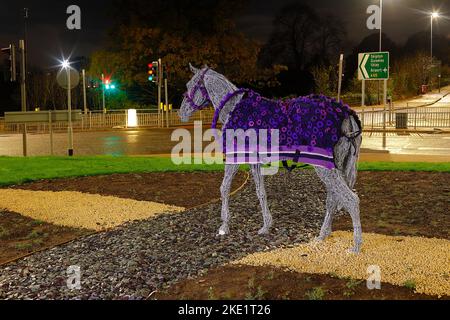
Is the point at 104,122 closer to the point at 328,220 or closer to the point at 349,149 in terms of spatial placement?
the point at 328,220

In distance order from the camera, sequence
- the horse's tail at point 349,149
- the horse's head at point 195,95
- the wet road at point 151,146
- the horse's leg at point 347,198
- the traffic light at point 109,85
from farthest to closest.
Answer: the traffic light at point 109,85 < the wet road at point 151,146 < the horse's head at point 195,95 < the horse's tail at point 349,149 < the horse's leg at point 347,198

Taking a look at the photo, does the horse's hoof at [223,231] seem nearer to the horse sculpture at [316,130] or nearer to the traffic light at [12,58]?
the horse sculpture at [316,130]

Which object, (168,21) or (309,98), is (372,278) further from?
(168,21)

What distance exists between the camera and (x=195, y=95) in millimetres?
7188

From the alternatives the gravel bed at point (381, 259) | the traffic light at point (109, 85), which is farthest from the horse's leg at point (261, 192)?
the traffic light at point (109, 85)

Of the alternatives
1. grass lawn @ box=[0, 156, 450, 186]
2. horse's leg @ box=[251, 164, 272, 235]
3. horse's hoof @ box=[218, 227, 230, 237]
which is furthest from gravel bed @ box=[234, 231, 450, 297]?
grass lawn @ box=[0, 156, 450, 186]

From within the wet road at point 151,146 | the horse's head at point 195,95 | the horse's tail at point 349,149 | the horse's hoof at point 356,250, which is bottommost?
the horse's hoof at point 356,250

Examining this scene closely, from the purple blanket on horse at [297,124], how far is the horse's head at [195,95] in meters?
0.51

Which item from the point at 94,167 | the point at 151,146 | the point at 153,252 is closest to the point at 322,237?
the point at 153,252

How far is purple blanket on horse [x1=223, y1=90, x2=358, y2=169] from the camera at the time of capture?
253 inches

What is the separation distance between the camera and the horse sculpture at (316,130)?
641 cm

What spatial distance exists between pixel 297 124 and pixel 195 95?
4.67 feet

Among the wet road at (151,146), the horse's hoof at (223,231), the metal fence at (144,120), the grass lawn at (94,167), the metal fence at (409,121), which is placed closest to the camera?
the horse's hoof at (223,231)

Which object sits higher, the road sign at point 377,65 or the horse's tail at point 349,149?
the road sign at point 377,65
